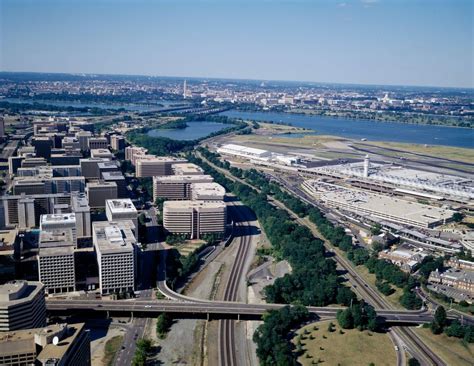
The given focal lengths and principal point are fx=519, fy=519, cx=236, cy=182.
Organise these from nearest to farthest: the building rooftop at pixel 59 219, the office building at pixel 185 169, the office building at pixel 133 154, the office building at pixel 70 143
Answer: the building rooftop at pixel 59 219 → the office building at pixel 185 169 → the office building at pixel 133 154 → the office building at pixel 70 143

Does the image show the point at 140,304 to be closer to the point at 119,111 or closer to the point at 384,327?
the point at 384,327

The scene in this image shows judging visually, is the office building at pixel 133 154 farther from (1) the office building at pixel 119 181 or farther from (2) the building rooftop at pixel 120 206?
(2) the building rooftop at pixel 120 206

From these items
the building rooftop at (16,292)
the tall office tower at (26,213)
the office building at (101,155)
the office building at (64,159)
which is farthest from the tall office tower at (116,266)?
the office building at (101,155)

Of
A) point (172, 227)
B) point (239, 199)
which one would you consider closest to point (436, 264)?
point (172, 227)

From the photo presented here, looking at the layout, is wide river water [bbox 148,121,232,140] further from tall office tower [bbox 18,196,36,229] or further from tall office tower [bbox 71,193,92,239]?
tall office tower [bbox 71,193,92,239]

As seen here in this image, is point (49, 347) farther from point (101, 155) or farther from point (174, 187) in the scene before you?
point (101, 155)

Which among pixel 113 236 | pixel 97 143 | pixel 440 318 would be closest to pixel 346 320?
pixel 440 318
